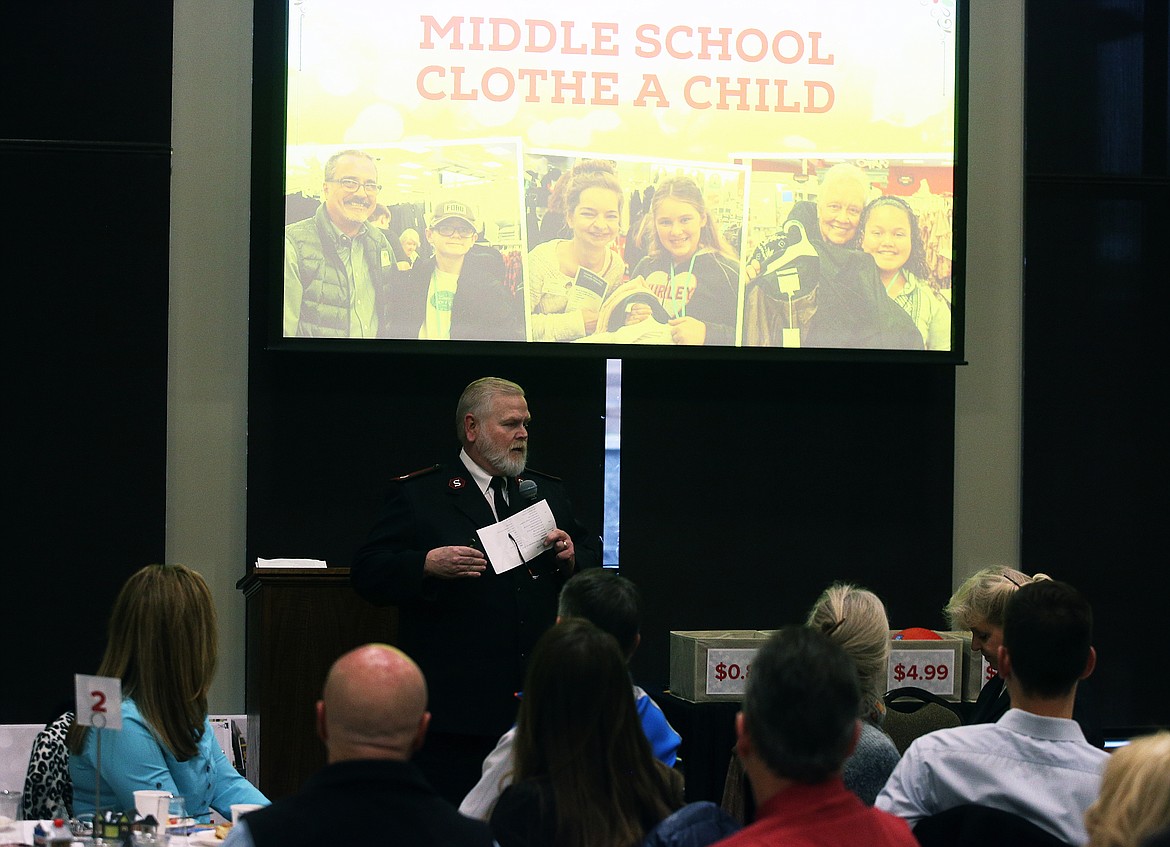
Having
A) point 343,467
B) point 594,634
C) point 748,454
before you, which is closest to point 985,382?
point 748,454

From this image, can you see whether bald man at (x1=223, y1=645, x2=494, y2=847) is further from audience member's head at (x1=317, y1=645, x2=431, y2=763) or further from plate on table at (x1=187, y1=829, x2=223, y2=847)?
plate on table at (x1=187, y1=829, x2=223, y2=847)

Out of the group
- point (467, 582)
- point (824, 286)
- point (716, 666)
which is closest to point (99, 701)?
point (467, 582)

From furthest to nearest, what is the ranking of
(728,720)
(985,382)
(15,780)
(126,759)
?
(985,382) → (15,780) → (728,720) → (126,759)

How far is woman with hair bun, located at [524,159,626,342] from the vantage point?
5.53m

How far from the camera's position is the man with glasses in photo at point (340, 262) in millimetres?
5375

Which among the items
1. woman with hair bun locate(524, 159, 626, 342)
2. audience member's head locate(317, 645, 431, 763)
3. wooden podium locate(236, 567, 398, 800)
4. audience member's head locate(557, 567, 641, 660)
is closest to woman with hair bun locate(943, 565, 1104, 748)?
audience member's head locate(557, 567, 641, 660)

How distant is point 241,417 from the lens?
5508mm

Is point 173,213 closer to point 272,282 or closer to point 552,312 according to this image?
point 272,282

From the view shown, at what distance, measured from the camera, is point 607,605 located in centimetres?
295

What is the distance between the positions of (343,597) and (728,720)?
1328mm

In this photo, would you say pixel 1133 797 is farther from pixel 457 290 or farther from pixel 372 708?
pixel 457 290

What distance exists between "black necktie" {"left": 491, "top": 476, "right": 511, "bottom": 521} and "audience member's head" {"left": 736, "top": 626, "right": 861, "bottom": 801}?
2.39 meters

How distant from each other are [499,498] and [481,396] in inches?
12.9

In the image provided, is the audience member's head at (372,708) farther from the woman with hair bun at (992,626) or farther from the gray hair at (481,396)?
the gray hair at (481,396)
